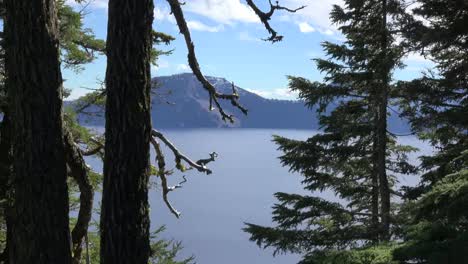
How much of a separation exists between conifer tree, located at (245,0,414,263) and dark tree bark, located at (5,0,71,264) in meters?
8.70

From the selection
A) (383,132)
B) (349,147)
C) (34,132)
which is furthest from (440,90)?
(34,132)

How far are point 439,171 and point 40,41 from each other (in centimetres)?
830

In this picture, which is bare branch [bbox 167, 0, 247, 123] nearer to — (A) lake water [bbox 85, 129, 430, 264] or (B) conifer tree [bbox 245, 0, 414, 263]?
(B) conifer tree [bbox 245, 0, 414, 263]

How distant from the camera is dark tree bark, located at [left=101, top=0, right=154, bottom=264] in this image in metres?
3.78

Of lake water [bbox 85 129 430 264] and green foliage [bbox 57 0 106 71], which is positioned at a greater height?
green foliage [bbox 57 0 106 71]

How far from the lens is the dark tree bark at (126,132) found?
12.4ft

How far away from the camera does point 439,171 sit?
9883 mm

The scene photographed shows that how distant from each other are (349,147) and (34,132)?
9.98 m

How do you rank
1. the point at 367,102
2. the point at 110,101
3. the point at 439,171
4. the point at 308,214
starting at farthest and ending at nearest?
1. the point at 367,102
2. the point at 308,214
3. the point at 439,171
4. the point at 110,101

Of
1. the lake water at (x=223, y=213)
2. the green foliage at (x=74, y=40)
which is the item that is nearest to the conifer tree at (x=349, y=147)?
the green foliage at (x=74, y=40)

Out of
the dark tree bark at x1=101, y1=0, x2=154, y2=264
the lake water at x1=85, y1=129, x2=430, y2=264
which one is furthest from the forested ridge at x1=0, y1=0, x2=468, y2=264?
the lake water at x1=85, y1=129, x2=430, y2=264

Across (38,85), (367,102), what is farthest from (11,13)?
(367,102)

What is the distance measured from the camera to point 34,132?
4.01 m

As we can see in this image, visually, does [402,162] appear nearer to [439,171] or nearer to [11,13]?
[439,171]
